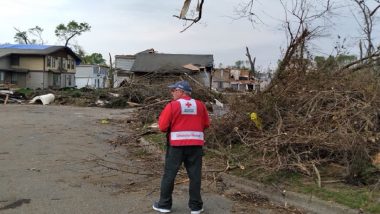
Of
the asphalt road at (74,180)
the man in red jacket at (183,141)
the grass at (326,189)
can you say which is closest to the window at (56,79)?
the asphalt road at (74,180)

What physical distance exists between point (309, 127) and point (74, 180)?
4.29m

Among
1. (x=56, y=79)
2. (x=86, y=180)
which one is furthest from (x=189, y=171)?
(x=56, y=79)

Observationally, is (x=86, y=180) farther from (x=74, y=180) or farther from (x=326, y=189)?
(x=326, y=189)

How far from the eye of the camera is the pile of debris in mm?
7676

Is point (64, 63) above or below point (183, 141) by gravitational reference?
above

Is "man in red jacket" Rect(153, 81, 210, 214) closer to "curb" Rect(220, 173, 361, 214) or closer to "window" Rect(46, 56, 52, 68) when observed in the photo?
"curb" Rect(220, 173, 361, 214)

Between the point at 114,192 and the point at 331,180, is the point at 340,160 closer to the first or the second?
the point at 331,180

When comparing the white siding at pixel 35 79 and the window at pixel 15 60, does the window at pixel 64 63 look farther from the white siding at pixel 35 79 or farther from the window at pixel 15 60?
the window at pixel 15 60

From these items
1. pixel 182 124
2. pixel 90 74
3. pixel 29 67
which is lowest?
pixel 182 124

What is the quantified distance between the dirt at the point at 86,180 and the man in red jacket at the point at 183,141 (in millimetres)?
309

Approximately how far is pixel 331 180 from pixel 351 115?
70.0 inches

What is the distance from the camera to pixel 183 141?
625 cm

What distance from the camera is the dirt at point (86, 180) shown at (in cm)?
666

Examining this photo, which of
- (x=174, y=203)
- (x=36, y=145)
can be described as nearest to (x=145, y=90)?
(x=36, y=145)
